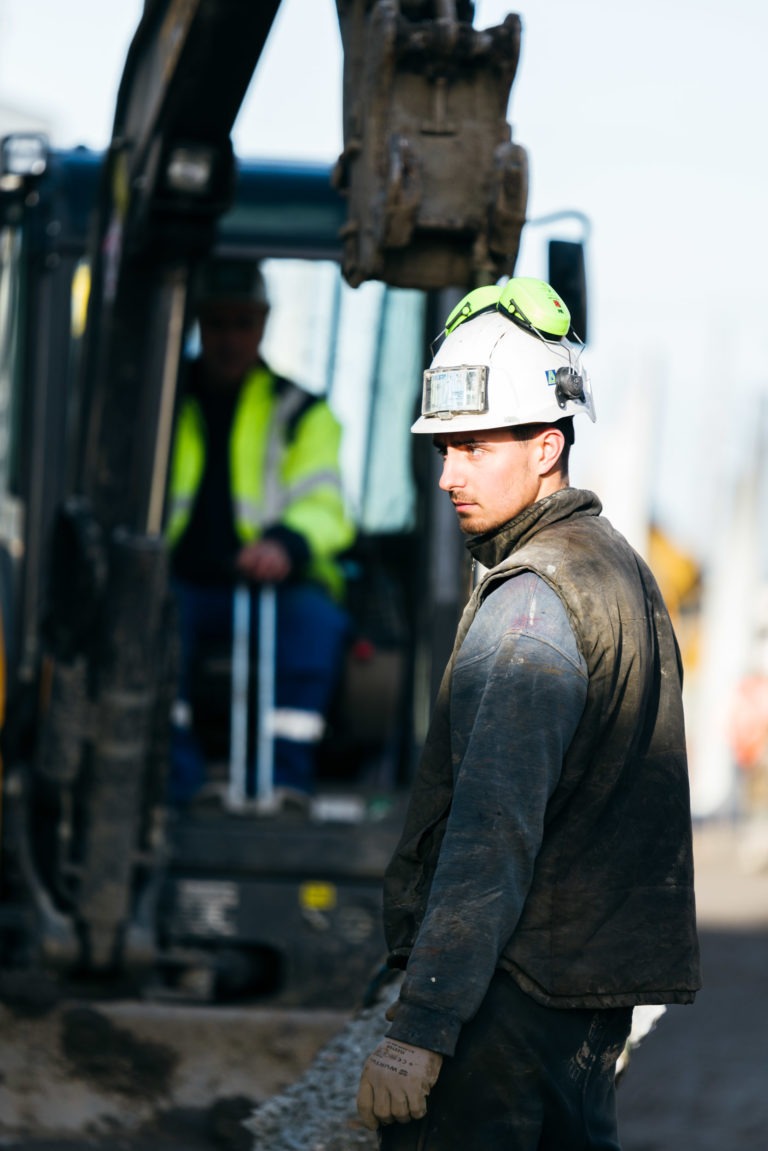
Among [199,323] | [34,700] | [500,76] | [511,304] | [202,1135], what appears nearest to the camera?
[511,304]

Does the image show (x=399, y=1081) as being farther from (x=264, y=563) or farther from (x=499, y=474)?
(x=264, y=563)

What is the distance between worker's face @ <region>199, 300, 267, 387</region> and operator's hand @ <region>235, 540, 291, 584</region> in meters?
0.65

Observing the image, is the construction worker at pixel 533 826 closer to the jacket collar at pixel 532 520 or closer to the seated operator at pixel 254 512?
the jacket collar at pixel 532 520

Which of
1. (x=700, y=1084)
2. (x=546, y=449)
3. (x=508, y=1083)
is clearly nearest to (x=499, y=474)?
(x=546, y=449)

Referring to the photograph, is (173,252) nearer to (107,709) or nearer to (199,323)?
(199,323)

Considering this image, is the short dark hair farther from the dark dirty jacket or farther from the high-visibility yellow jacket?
the high-visibility yellow jacket

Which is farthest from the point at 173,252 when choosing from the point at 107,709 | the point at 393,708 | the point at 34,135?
the point at 393,708

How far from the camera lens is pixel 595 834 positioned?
2863mm

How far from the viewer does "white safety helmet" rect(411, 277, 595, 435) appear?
3.01 m

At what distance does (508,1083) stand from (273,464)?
3640 millimetres

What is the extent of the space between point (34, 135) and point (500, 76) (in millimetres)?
2297

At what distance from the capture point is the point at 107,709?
5.50m

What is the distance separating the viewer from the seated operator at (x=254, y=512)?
6.05m

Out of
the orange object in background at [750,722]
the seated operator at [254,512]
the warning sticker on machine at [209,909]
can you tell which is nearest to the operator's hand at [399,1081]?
the warning sticker on machine at [209,909]
